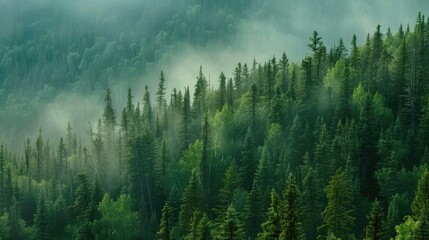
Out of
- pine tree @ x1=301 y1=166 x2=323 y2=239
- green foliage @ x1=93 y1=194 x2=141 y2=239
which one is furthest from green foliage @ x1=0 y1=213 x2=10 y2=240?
pine tree @ x1=301 y1=166 x2=323 y2=239

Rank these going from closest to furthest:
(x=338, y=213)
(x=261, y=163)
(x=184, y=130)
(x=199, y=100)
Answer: (x=338, y=213), (x=261, y=163), (x=184, y=130), (x=199, y=100)

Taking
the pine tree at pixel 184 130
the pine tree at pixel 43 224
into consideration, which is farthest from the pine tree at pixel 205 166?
the pine tree at pixel 43 224

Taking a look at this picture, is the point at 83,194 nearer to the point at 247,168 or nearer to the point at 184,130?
the point at 184,130

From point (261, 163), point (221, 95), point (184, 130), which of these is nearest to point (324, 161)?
point (261, 163)

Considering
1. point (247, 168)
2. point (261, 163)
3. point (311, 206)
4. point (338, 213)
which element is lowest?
point (311, 206)

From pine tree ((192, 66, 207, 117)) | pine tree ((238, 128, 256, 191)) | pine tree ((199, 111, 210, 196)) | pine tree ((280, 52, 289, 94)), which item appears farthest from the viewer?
pine tree ((192, 66, 207, 117))

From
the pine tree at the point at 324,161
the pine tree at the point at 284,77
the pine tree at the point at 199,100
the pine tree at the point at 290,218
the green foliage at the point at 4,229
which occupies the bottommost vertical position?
the green foliage at the point at 4,229

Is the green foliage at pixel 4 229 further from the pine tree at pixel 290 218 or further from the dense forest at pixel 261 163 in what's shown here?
the pine tree at pixel 290 218

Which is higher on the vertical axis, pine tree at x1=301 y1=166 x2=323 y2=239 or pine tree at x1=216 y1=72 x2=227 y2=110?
pine tree at x1=216 y1=72 x2=227 y2=110

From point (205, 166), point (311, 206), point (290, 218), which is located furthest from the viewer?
point (205, 166)

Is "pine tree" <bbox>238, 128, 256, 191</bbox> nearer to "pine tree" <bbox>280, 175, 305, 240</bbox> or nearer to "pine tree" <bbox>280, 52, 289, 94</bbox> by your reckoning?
"pine tree" <bbox>280, 52, 289, 94</bbox>

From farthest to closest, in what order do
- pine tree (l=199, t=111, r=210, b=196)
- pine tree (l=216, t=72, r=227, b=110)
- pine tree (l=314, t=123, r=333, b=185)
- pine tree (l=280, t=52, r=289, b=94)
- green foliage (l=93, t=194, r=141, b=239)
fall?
pine tree (l=216, t=72, r=227, b=110)
pine tree (l=280, t=52, r=289, b=94)
pine tree (l=199, t=111, r=210, b=196)
green foliage (l=93, t=194, r=141, b=239)
pine tree (l=314, t=123, r=333, b=185)

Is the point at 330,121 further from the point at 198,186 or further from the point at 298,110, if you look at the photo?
the point at 198,186

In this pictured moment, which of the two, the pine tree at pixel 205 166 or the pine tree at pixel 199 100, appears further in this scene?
the pine tree at pixel 199 100
